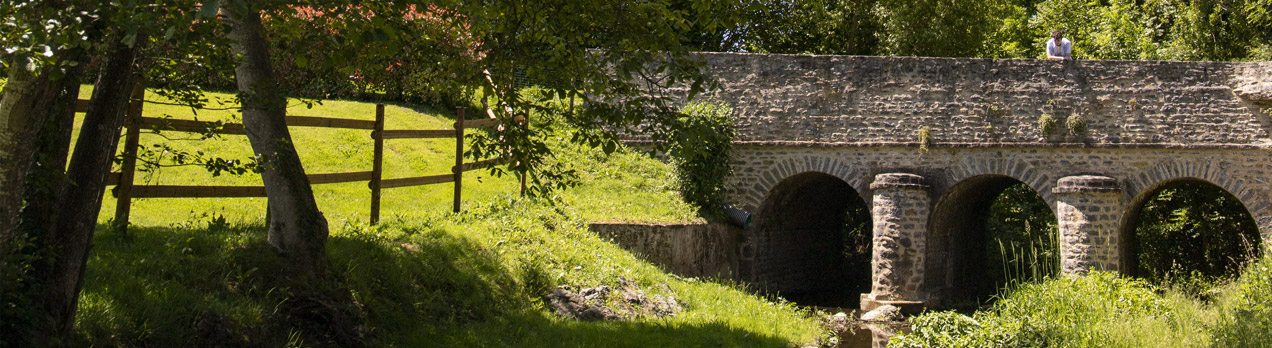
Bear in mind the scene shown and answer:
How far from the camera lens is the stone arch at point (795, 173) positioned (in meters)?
15.5

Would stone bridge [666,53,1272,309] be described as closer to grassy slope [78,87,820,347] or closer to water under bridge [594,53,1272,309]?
water under bridge [594,53,1272,309]

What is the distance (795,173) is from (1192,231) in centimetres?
866

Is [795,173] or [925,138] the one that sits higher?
[925,138]

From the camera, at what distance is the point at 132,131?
22.6 feet

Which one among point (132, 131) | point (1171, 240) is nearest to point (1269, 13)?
point (1171, 240)

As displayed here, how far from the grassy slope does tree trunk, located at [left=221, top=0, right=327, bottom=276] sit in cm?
23

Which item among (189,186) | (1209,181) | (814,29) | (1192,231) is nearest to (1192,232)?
(1192,231)

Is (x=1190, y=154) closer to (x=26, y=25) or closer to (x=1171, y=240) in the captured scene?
(x=1171, y=240)

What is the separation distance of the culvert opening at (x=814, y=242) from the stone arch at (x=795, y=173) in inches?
7.7

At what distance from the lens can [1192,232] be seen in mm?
19016

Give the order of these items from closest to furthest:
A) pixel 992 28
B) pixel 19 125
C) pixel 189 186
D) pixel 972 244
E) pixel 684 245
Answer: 1. pixel 19 125
2. pixel 189 186
3. pixel 684 245
4. pixel 972 244
5. pixel 992 28

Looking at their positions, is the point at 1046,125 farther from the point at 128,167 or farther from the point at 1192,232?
the point at 128,167

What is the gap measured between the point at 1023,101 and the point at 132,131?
12046mm

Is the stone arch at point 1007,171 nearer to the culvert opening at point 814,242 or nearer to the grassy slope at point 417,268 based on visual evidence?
the culvert opening at point 814,242
